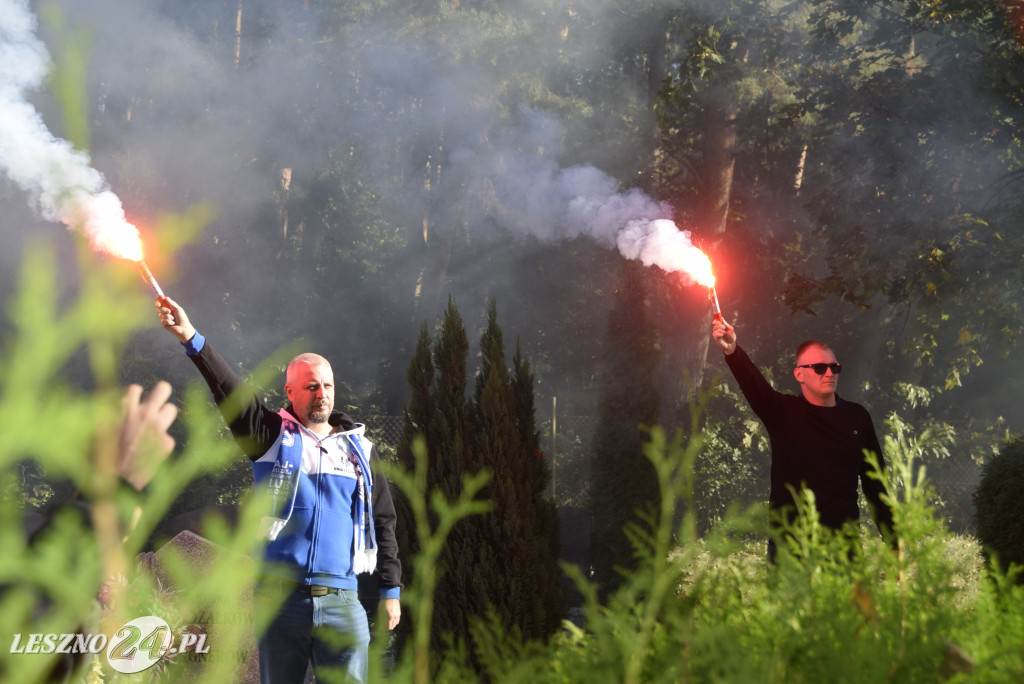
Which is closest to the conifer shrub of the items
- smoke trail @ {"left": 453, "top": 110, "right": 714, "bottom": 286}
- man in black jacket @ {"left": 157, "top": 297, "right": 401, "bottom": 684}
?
smoke trail @ {"left": 453, "top": 110, "right": 714, "bottom": 286}

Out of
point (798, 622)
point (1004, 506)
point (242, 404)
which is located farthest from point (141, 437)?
point (1004, 506)

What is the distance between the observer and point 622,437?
40.6ft

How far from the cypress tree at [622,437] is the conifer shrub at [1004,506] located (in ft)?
14.2

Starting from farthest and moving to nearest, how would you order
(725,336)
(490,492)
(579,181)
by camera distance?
(579,181) < (490,492) < (725,336)

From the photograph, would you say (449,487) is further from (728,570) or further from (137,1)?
(137,1)

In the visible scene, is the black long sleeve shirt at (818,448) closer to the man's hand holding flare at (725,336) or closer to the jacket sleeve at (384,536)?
the man's hand holding flare at (725,336)

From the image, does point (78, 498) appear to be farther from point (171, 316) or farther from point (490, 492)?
point (490, 492)

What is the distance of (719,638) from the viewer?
52.6 inches

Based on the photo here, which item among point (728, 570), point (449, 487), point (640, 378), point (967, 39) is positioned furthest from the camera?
point (640, 378)

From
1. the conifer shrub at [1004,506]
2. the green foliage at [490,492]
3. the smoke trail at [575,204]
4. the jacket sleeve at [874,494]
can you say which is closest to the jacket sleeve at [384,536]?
the green foliage at [490,492]

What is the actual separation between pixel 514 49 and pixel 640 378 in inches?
501

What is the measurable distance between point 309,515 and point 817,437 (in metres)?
2.30

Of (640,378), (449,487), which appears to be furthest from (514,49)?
(449,487)

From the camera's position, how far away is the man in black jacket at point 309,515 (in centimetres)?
360
